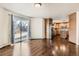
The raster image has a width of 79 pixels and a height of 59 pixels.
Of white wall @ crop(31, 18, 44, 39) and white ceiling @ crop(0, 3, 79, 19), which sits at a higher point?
white ceiling @ crop(0, 3, 79, 19)

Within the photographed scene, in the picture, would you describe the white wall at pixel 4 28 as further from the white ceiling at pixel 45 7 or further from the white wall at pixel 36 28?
the white wall at pixel 36 28

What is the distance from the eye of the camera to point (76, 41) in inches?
350

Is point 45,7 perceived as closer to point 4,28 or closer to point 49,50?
point 49,50

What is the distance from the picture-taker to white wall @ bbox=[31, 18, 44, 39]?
1333cm

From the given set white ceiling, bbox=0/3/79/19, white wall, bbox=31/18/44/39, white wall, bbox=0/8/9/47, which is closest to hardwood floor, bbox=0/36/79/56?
white wall, bbox=0/8/9/47

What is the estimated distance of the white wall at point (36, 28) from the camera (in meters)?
13.3

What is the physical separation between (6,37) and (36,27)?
225 inches

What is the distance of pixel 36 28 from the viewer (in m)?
13.5

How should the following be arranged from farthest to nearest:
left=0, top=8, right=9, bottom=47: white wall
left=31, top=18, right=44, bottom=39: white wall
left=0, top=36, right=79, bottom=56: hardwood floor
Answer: left=31, top=18, right=44, bottom=39: white wall, left=0, top=8, right=9, bottom=47: white wall, left=0, top=36, right=79, bottom=56: hardwood floor

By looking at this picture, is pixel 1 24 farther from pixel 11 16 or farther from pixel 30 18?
pixel 30 18

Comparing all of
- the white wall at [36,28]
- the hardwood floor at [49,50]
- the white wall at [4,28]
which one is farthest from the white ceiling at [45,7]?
the white wall at [36,28]

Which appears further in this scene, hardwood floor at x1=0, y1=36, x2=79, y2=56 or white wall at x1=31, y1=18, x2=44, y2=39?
white wall at x1=31, y1=18, x2=44, y2=39

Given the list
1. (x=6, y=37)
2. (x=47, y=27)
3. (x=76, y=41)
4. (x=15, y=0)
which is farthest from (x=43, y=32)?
(x=15, y=0)

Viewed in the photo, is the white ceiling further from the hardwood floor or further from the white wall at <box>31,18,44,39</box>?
the white wall at <box>31,18,44,39</box>
